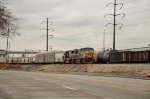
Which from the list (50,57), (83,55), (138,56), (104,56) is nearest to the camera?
(138,56)

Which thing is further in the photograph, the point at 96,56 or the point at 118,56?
the point at 96,56

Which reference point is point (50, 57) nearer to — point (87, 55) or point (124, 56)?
point (87, 55)

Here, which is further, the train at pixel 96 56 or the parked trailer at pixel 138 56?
the train at pixel 96 56

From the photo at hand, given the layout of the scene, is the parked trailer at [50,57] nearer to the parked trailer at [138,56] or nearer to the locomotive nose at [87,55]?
the locomotive nose at [87,55]

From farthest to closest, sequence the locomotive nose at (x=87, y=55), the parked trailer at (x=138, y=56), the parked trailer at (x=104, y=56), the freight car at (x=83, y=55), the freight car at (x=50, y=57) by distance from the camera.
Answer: the freight car at (x=50, y=57)
the freight car at (x=83, y=55)
the locomotive nose at (x=87, y=55)
the parked trailer at (x=104, y=56)
the parked trailer at (x=138, y=56)

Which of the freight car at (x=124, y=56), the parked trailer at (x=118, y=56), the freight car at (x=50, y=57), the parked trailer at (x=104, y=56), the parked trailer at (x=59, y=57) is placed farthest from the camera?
the freight car at (x=50, y=57)

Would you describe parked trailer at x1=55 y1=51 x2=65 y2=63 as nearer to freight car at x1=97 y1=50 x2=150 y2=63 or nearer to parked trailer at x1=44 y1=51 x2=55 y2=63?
parked trailer at x1=44 y1=51 x2=55 y2=63

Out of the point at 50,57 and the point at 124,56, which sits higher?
the point at 124,56

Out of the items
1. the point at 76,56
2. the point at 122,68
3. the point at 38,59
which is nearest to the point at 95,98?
the point at 122,68

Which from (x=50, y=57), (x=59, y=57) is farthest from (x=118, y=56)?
(x=50, y=57)

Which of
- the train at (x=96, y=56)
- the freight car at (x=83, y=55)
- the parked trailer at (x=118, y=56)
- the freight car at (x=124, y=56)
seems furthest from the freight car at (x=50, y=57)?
the parked trailer at (x=118, y=56)

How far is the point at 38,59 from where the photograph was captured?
102 metres

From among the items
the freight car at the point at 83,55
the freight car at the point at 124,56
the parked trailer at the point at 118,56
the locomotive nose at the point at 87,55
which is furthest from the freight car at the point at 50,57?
the parked trailer at the point at 118,56

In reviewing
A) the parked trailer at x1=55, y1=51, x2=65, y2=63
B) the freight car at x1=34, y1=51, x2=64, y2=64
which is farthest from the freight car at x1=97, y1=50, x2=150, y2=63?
the freight car at x1=34, y1=51, x2=64, y2=64
